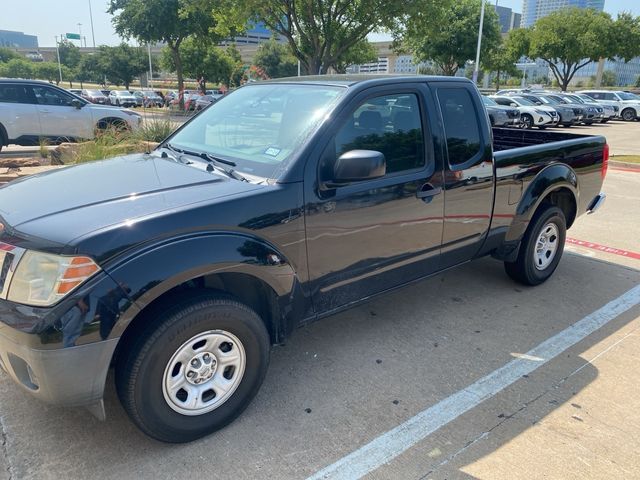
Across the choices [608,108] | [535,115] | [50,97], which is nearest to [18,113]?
[50,97]

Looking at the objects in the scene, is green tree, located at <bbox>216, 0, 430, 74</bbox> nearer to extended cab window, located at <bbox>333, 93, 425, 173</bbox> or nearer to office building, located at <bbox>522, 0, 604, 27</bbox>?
extended cab window, located at <bbox>333, 93, 425, 173</bbox>

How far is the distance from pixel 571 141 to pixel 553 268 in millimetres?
1225

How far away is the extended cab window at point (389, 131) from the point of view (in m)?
3.18

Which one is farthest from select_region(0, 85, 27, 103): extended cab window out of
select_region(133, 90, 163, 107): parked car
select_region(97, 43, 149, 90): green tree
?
select_region(97, 43, 149, 90): green tree

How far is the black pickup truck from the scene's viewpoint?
2.29m

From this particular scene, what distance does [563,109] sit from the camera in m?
23.5

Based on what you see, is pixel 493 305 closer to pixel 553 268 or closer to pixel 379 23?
pixel 553 268

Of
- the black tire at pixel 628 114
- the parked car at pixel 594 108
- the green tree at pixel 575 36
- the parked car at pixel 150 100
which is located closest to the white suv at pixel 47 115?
the parked car at pixel 150 100

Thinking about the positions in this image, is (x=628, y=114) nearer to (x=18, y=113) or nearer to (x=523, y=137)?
(x=523, y=137)

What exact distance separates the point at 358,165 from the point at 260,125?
0.88 m

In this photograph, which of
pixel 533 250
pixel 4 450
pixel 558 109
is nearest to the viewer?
pixel 4 450

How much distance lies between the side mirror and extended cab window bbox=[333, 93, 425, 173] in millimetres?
173

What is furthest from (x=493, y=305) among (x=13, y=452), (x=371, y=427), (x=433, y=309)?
(x=13, y=452)

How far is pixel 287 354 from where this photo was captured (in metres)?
3.64
